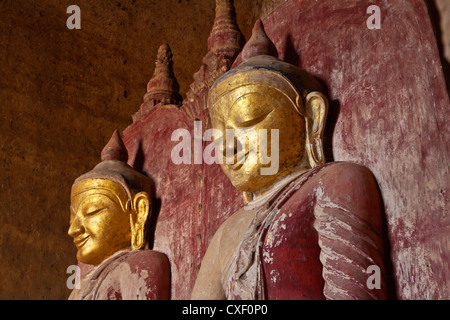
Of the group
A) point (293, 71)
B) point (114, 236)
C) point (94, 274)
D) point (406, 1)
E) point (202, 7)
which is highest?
point (202, 7)

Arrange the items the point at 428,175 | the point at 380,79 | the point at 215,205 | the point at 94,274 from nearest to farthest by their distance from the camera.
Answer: the point at 428,175 < the point at 380,79 < the point at 215,205 < the point at 94,274

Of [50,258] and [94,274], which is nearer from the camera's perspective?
[94,274]

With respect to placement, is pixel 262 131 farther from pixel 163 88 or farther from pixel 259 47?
pixel 163 88

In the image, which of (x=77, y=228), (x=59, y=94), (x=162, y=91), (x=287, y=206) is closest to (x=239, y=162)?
(x=287, y=206)

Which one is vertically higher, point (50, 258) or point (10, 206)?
point (10, 206)

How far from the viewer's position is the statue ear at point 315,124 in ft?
6.72

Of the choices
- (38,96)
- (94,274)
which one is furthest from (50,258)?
(94,274)

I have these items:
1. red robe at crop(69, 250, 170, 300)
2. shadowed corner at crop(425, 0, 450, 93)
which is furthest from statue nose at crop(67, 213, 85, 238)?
shadowed corner at crop(425, 0, 450, 93)

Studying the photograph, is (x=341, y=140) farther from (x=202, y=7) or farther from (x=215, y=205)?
(x=202, y=7)

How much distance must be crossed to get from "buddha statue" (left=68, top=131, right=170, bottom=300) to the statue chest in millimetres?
883

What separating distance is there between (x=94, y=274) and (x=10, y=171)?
6.27 feet

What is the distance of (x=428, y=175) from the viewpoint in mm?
1732

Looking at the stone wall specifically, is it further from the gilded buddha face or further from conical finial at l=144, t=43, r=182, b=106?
the gilded buddha face

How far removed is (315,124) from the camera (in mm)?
2086
